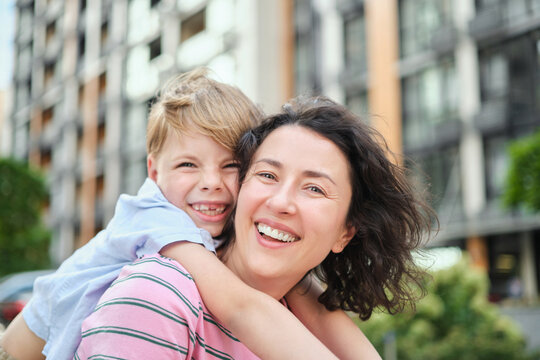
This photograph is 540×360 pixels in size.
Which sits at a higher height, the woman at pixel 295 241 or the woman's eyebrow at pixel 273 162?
the woman's eyebrow at pixel 273 162

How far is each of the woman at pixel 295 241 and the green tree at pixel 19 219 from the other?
105ft

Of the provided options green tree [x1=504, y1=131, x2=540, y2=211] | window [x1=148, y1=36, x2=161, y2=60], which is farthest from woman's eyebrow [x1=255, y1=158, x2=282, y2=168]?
window [x1=148, y1=36, x2=161, y2=60]

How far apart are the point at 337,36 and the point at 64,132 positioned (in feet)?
75.9

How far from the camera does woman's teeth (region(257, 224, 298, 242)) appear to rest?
2.12 metres

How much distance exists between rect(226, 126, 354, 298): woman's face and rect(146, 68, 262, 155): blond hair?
36cm

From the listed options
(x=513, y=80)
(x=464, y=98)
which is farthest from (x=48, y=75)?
(x=513, y=80)

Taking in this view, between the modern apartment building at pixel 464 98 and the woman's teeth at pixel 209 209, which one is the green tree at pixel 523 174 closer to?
the modern apartment building at pixel 464 98

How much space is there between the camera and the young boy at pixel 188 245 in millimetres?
1931

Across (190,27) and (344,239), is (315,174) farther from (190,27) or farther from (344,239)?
(190,27)

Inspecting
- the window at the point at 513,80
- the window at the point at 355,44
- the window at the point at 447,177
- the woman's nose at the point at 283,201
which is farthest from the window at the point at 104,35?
the woman's nose at the point at 283,201

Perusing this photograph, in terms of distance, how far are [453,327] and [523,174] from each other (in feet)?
14.4

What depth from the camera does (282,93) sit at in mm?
28766

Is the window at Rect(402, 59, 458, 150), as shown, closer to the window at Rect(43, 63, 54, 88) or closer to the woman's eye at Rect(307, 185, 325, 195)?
the woman's eye at Rect(307, 185, 325, 195)

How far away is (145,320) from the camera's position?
5.41 ft
